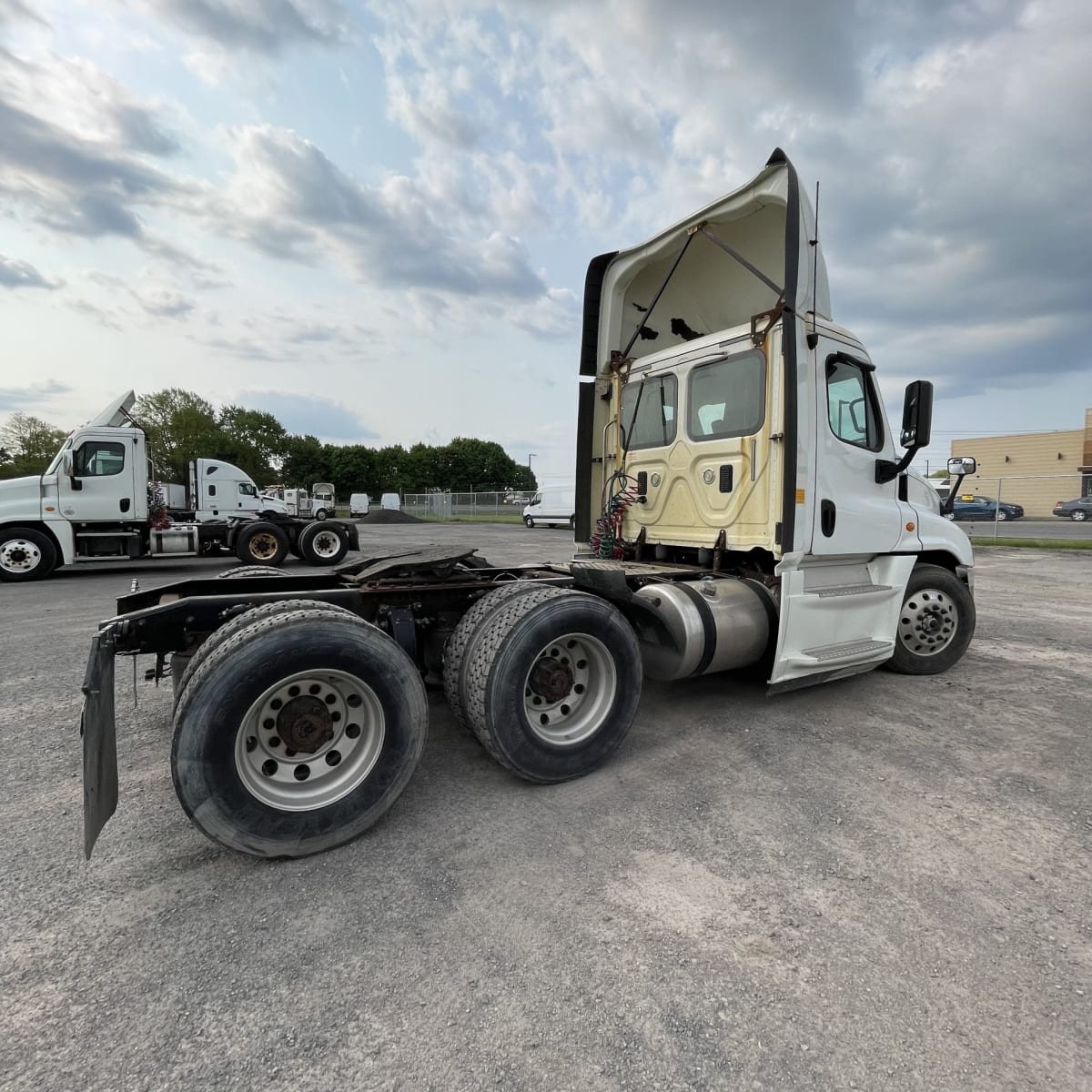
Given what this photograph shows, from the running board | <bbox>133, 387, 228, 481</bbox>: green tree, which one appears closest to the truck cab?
the running board

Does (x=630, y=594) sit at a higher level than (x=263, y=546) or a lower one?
higher

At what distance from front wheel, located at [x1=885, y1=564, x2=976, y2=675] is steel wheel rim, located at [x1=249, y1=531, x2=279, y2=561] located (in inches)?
498

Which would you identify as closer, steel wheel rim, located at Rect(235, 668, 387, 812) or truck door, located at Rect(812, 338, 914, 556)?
steel wheel rim, located at Rect(235, 668, 387, 812)

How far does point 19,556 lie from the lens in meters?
11.0

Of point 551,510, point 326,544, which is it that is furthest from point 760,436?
point 551,510

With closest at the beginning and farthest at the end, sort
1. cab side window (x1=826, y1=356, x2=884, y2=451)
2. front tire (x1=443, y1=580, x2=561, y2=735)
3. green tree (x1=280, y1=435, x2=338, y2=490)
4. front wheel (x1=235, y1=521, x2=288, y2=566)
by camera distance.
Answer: front tire (x1=443, y1=580, x2=561, y2=735), cab side window (x1=826, y1=356, x2=884, y2=451), front wheel (x1=235, y1=521, x2=288, y2=566), green tree (x1=280, y1=435, x2=338, y2=490)

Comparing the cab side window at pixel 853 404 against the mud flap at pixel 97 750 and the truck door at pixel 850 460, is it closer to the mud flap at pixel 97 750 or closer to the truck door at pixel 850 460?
the truck door at pixel 850 460

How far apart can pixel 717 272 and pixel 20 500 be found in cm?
1305

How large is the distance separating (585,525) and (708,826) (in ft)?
11.6

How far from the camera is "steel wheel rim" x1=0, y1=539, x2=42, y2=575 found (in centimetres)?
1093

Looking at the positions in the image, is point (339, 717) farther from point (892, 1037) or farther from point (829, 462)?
point (829, 462)

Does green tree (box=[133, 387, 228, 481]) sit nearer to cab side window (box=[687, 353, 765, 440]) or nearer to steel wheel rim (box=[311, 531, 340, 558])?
steel wheel rim (box=[311, 531, 340, 558])

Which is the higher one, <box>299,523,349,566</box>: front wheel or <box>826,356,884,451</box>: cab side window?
<box>826,356,884,451</box>: cab side window

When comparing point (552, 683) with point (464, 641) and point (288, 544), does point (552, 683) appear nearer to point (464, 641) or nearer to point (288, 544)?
point (464, 641)
